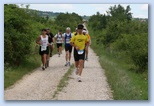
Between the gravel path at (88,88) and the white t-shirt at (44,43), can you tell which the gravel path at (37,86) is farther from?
the white t-shirt at (44,43)

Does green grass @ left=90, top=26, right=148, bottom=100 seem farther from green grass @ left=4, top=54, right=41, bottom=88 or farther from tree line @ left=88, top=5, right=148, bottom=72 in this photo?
green grass @ left=4, top=54, right=41, bottom=88

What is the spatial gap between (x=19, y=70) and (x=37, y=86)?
1702mm

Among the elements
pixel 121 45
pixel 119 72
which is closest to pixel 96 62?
pixel 121 45

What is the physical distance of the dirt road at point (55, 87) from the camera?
9.05 meters

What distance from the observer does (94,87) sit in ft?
32.9

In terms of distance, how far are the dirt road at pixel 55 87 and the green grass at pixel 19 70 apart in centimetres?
15

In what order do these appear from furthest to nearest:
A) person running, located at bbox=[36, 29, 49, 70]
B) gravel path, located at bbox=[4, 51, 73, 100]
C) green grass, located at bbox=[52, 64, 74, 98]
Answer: person running, located at bbox=[36, 29, 49, 70], green grass, located at bbox=[52, 64, 74, 98], gravel path, located at bbox=[4, 51, 73, 100]

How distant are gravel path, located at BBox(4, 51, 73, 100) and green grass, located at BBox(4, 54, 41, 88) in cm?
14

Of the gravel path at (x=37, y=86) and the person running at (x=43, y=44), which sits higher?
the person running at (x=43, y=44)

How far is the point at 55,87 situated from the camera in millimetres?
9969

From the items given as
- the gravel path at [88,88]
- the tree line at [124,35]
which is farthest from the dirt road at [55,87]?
the tree line at [124,35]

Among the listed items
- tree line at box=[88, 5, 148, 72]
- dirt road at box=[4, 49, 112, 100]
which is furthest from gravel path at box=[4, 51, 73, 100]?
tree line at box=[88, 5, 148, 72]

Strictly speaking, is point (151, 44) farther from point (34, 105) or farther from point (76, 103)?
point (34, 105)

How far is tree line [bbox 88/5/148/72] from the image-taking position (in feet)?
38.7
